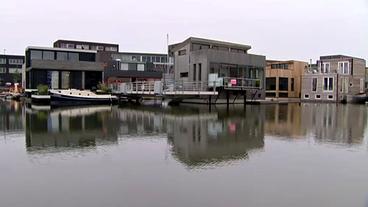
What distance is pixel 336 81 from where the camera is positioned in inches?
2296

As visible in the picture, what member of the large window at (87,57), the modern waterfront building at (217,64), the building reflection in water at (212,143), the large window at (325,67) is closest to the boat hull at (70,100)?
the large window at (87,57)

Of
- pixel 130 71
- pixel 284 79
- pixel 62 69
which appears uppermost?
pixel 130 71

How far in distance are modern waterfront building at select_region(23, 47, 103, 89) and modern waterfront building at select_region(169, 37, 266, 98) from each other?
9257 millimetres

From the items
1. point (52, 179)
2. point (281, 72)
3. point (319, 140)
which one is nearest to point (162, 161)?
point (52, 179)

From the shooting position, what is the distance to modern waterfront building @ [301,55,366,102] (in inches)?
2314

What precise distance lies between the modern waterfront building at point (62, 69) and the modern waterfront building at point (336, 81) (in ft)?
109

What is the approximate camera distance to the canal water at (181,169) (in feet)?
21.9

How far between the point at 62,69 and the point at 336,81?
38.8m

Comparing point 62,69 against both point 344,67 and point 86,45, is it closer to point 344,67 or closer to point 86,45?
point 344,67

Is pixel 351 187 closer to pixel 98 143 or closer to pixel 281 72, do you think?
pixel 98 143

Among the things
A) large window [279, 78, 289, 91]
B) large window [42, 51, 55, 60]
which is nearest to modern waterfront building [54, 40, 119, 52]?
large window [42, 51, 55, 60]

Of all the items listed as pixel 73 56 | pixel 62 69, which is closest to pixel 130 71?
pixel 73 56

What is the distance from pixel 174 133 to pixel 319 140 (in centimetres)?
532

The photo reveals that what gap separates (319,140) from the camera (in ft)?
45.3
